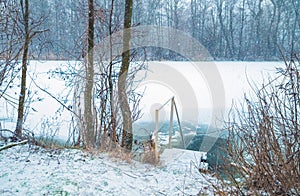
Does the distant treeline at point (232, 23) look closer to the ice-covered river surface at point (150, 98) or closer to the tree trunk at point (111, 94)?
the ice-covered river surface at point (150, 98)

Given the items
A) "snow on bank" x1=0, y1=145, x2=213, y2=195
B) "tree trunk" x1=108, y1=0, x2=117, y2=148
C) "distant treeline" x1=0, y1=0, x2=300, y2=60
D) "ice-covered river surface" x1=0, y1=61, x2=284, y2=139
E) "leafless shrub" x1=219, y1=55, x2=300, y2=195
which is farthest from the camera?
"distant treeline" x1=0, y1=0, x2=300, y2=60

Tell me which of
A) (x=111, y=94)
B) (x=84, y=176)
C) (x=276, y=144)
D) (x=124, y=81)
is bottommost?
(x=84, y=176)

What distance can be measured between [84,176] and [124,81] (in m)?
2.15

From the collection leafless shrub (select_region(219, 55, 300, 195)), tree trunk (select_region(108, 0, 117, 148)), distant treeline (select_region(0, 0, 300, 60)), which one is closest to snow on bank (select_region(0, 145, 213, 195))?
tree trunk (select_region(108, 0, 117, 148))

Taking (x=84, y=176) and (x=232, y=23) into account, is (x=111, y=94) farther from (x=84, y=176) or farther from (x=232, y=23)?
(x=232, y=23)

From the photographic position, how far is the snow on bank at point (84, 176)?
2.77 meters

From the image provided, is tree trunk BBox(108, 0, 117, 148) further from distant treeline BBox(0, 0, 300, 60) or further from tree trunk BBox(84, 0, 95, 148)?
distant treeline BBox(0, 0, 300, 60)

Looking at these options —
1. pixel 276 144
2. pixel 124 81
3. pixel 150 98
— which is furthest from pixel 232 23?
pixel 276 144

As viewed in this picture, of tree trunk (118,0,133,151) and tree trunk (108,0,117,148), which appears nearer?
tree trunk (108,0,117,148)

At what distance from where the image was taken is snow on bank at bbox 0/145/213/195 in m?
2.77

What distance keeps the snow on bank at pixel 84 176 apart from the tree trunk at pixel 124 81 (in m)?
0.89

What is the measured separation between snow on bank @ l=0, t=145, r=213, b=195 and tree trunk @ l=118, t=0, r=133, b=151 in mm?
894

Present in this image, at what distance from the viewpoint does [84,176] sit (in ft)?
10.1

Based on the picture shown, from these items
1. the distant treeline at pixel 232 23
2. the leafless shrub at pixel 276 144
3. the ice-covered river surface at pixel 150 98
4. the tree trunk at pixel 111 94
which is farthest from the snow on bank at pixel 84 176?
the distant treeline at pixel 232 23
